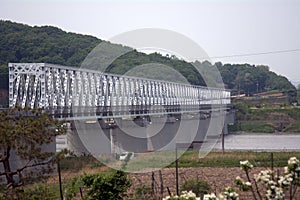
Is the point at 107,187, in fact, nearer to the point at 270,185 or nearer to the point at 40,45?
the point at 270,185

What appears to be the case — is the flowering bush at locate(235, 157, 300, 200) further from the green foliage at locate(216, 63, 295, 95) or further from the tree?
the green foliage at locate(216, 63, 295, 95)

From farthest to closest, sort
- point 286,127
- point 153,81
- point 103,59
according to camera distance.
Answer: point 286,127, point 103,59, point 153,81

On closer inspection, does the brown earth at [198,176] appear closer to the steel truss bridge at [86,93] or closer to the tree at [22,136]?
the steel truss bridge at [86,93]

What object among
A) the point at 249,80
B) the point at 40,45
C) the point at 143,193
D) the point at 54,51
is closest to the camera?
the point at 143,193

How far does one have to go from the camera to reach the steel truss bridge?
2409 centimetres

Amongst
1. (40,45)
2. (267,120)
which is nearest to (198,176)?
(40,45)

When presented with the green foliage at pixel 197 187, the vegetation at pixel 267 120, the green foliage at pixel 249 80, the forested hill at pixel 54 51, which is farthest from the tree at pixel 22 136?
the green foliage at pixel 249 80

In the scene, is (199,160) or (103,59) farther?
(103,59)

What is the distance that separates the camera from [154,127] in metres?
36.9

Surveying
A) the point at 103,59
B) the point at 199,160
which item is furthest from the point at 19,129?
the point at 103,59

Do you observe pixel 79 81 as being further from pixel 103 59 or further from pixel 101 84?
pixel 103 59

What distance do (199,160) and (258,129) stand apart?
2973cm

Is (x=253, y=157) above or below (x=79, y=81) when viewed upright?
below

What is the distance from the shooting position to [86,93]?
3130 centimetres
